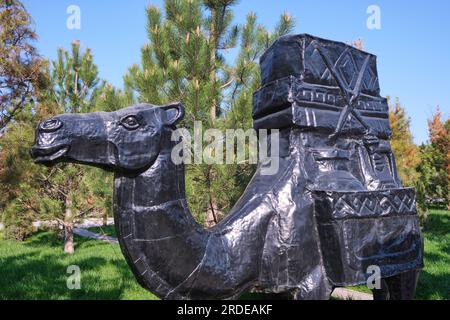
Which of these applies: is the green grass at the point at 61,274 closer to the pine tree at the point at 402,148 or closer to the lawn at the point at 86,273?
the lawn at the point at 86,273

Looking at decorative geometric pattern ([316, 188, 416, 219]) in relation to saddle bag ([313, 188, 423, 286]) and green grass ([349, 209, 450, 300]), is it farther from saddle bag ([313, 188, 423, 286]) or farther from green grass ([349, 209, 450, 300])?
green grass ([349, 209, 450, 300])

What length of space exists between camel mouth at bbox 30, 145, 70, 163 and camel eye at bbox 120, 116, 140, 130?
27cm

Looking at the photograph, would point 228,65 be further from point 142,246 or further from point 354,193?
point 142,246

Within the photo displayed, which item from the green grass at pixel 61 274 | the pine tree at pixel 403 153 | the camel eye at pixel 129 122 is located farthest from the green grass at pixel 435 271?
the camel eye at pixel 129 122

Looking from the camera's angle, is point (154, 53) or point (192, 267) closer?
point (192, 267)

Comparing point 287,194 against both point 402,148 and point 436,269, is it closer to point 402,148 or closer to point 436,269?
point 436,269

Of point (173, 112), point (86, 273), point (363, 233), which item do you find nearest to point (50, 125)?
point (173, 112)

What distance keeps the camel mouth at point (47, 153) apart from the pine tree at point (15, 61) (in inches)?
222

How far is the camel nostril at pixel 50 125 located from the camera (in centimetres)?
164

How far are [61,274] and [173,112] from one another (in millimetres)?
5600
